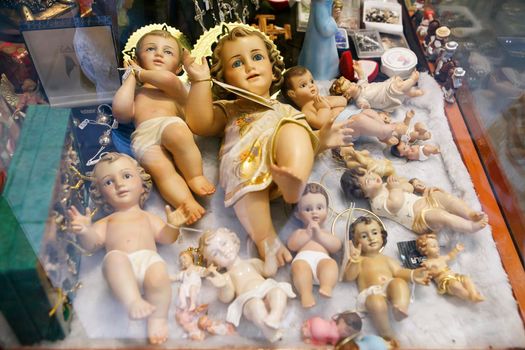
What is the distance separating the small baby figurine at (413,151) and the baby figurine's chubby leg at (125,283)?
0.82 meters

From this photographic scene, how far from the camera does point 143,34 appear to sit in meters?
1.55

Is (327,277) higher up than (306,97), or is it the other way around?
(306,97)

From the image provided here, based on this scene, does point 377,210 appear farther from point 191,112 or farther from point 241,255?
point 191,112

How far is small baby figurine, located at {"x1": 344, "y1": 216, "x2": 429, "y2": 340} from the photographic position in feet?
3.48

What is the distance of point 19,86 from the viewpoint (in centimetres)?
146

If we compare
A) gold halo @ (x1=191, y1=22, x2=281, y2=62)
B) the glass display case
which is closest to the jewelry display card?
the glass display case

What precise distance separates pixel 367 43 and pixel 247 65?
0.71 meters

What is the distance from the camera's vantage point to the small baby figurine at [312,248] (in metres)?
1.08

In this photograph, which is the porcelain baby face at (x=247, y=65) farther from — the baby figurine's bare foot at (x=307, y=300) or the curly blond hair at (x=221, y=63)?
the baby figurine's bare foot at (x=307, y=300)

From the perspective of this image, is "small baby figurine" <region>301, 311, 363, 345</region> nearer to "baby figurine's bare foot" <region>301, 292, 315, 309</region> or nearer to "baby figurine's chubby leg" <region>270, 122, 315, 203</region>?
"baby figurine's bare foot" <region>301, 292, 315, 309</region>

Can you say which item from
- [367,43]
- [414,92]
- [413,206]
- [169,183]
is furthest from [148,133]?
[367,43]

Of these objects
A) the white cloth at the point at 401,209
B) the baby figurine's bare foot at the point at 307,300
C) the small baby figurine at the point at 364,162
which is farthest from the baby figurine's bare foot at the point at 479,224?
the baby figurine's bare foot at the point at 307,300

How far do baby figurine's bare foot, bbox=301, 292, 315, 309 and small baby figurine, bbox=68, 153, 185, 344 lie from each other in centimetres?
28

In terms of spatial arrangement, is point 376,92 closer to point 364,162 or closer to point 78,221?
point 364,162
